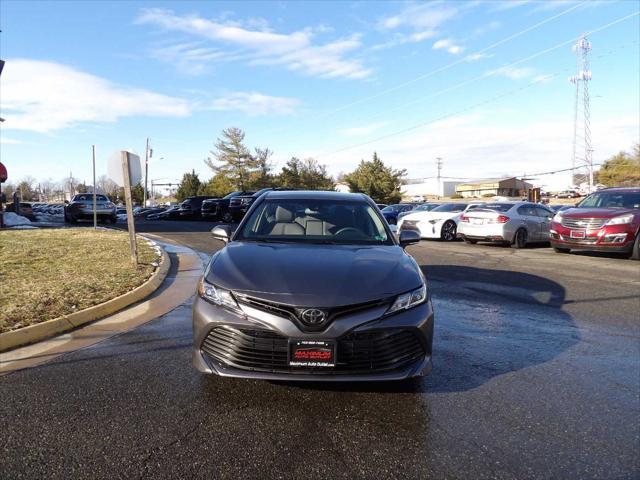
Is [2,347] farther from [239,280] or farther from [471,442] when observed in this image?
[471,442]

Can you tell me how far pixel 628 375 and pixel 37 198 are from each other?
182 metres

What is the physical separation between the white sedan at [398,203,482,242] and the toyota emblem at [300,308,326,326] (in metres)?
13.8

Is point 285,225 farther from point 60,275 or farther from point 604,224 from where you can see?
point 604,224

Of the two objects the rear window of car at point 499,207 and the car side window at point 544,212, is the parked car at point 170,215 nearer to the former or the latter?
the rear window of car at point 499,207

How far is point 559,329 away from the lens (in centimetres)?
535

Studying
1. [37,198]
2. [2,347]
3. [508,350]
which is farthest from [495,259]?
[37,198]

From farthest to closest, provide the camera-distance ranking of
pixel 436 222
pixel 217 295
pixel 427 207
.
Answer: pixel 427 207 → pixel 436 222 → pixel 217 295

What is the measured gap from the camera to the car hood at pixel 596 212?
36.7ft

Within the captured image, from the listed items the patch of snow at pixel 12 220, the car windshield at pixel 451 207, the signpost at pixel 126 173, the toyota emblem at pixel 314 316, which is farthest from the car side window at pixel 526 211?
the patch of snow at pixel 12 220

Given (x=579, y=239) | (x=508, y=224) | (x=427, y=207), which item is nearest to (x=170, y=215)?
(x=427, y=207)

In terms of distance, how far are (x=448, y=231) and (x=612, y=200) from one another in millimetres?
5535

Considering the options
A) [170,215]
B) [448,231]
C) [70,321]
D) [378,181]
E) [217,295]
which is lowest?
[70,321]

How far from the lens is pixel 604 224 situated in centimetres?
1120

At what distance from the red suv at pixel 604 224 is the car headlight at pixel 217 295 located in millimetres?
10745
